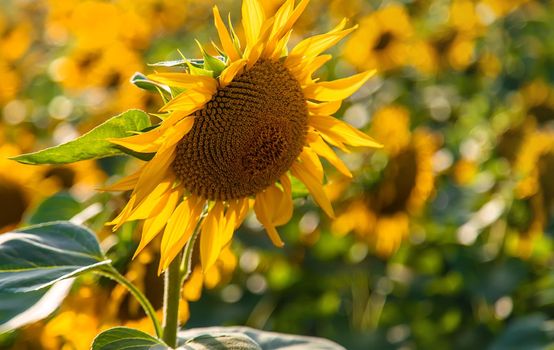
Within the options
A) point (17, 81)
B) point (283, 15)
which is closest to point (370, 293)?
point (283, 15)

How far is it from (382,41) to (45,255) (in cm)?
237

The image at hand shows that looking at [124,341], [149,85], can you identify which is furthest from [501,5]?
[124,341]

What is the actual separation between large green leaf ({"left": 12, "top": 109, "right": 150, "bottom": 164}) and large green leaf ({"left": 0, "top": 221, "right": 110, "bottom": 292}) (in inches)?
3.6

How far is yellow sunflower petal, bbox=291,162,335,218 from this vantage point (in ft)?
3.21

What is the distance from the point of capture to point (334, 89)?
97 centimetres

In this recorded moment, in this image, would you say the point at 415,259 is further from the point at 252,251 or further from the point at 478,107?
the point at 478,107

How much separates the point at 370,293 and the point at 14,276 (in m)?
1.47

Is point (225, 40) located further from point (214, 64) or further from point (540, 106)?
point (540, 106)

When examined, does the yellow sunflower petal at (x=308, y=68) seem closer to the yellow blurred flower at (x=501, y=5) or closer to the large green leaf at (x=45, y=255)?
the large green leaf at (x=45, y=255)

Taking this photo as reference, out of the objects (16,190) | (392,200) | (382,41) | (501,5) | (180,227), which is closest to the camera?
(180,227)

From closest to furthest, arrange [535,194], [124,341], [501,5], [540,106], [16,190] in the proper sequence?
1. [124,341]
2. [16,190]
3. [535,194]
4. [540,106]
5. [501,5]

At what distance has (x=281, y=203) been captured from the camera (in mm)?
977

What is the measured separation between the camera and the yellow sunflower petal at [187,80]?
777 millimetres

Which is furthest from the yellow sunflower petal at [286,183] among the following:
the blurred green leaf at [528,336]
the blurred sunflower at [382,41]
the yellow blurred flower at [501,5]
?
the yellow blurred flower at [501,5]
